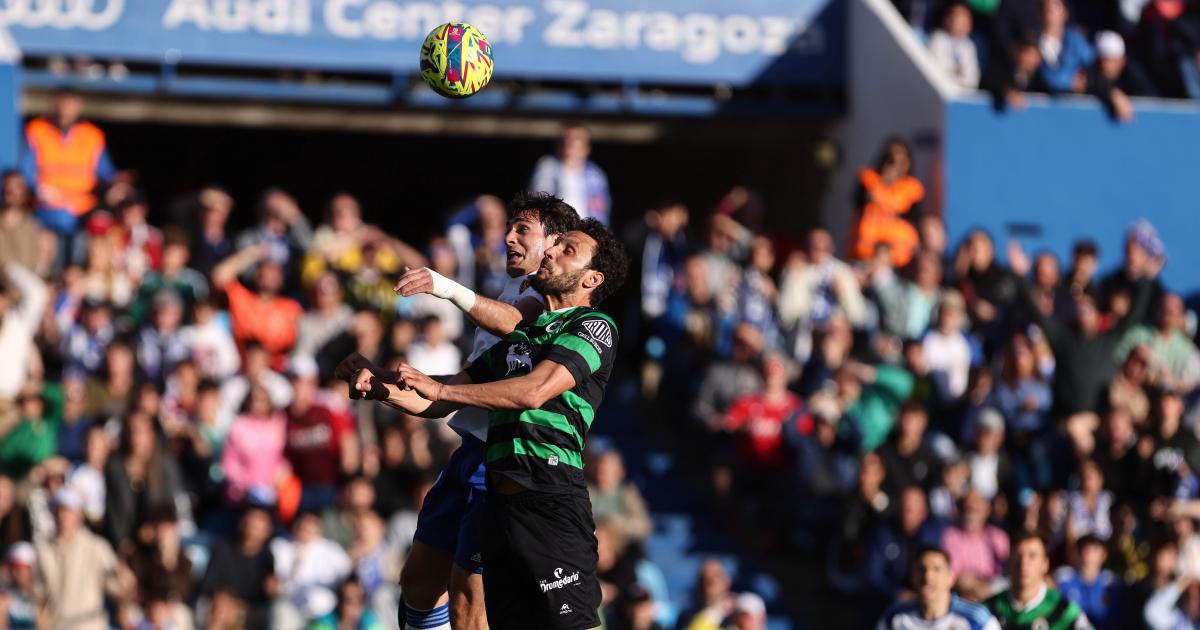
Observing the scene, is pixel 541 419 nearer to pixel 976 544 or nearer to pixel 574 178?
pixel 976 544

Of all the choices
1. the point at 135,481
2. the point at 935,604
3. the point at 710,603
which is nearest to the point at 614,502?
the point at 710,603

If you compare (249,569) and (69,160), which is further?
(69,160)

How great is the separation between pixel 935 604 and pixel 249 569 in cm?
520

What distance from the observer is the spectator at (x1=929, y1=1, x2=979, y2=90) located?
61.4 ft

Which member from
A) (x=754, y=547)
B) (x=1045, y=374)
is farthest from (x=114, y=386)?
(x=1045, y=374)

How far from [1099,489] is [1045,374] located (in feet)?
5.08

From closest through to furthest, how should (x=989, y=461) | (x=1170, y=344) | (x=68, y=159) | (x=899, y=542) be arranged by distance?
(x=899, y=542)
(x=989, y=461)
(x=68, y=159)
(x=1170, y=344)

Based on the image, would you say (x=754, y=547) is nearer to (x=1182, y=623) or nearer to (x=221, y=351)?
(x=1182, y=623)

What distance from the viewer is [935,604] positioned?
9.84m

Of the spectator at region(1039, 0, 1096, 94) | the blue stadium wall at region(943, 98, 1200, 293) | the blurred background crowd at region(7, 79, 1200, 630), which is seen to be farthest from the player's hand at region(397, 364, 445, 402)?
the spectator at region(1039, 0, 1096, 94)

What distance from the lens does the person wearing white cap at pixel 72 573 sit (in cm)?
1288

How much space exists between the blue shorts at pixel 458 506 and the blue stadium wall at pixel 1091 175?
10.8 meters

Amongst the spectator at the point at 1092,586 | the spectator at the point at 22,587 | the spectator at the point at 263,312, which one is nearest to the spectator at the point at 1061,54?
the spectator at the point at 1092,586

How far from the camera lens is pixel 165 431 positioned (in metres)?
13.7
